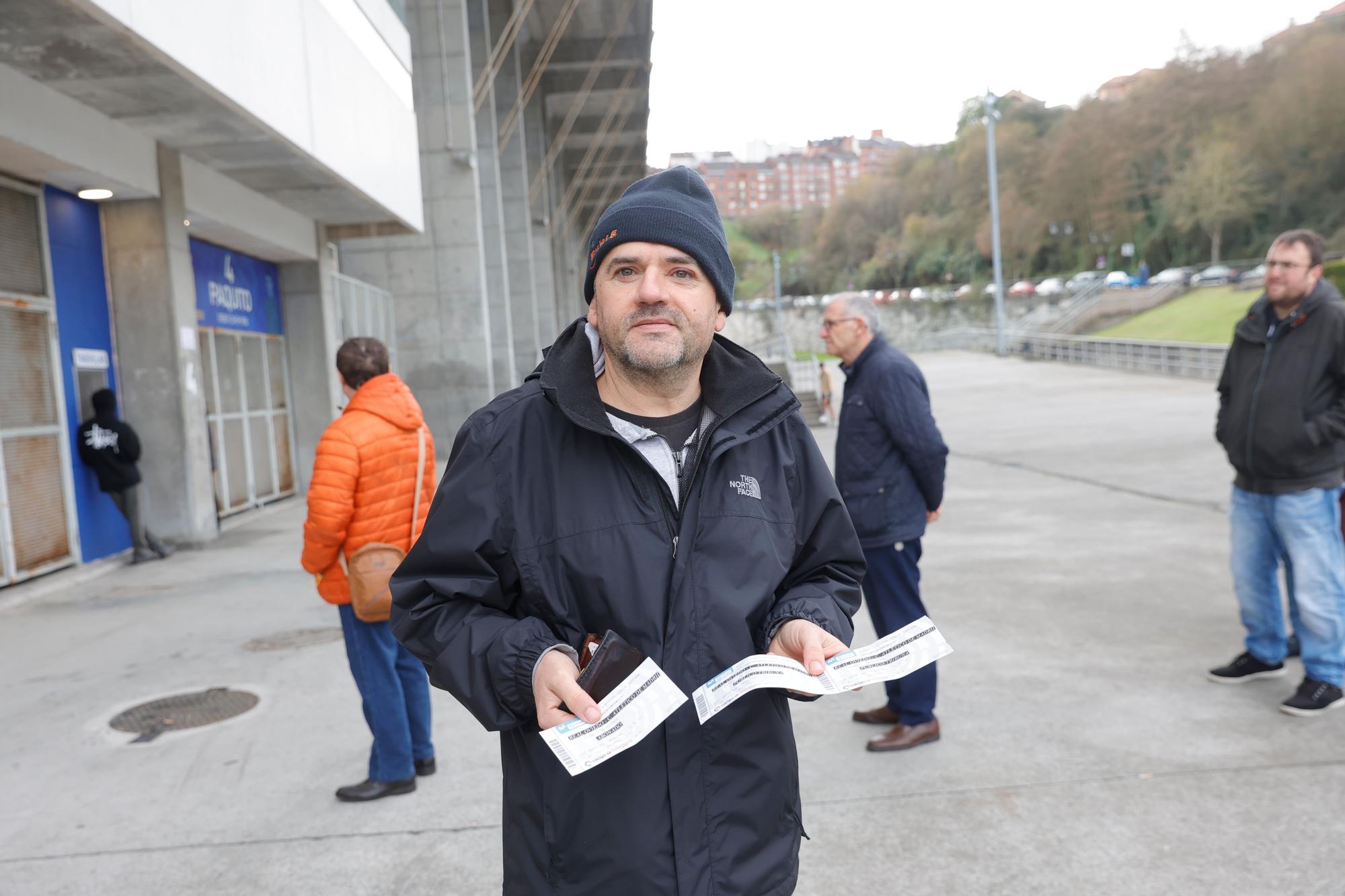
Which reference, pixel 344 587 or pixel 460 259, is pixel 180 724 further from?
pixel 460 259

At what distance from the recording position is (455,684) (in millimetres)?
2018

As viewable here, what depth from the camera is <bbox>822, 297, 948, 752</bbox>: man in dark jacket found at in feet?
15.7

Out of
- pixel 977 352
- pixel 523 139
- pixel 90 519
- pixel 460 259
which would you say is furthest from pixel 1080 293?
pixel 90 519

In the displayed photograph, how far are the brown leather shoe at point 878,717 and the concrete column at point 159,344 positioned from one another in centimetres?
846

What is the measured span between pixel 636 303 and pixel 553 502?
1.39 ft

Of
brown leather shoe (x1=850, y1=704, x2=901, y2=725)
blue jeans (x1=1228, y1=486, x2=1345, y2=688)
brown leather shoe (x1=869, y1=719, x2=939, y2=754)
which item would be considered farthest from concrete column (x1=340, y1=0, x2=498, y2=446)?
blue jeans (x1=1228, y1=486, x2=1345, y2=688)

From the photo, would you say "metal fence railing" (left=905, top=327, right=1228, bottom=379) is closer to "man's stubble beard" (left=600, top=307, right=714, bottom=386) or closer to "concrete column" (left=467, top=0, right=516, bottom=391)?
"concrete column" (left=467, top=0, right=516, bottom=391)

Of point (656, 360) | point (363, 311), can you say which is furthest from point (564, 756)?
point (363, 311)

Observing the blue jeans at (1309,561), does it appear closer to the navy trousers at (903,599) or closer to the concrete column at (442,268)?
the navy trousers at (903,599)

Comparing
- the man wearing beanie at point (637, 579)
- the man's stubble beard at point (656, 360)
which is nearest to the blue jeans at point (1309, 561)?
the man wearing beanie at point (637, 579)

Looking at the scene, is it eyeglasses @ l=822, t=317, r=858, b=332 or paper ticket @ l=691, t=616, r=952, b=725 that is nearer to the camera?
paper ticket @ l=691, t=616, r=952, b=725

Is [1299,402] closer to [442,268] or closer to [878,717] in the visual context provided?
[878,717]

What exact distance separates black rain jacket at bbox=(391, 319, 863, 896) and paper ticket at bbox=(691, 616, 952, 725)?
112mm

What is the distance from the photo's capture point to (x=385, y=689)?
4414 millimetres
